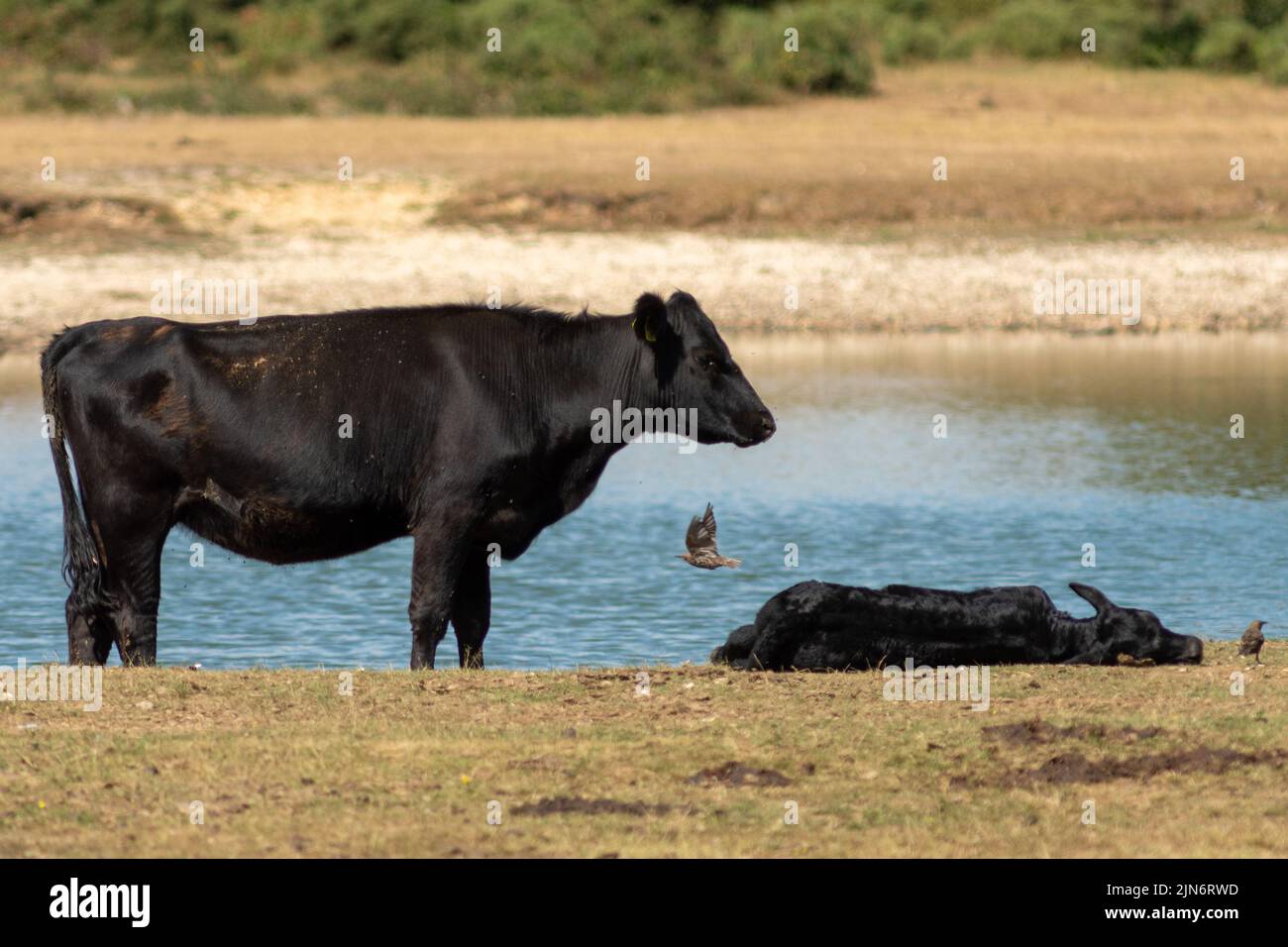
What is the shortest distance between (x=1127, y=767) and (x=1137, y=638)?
2.46m

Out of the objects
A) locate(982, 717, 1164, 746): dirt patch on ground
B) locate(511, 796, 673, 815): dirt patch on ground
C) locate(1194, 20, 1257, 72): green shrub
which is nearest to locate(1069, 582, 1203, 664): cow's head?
locate(982, 717, 1164, 746): dirt patch on ground

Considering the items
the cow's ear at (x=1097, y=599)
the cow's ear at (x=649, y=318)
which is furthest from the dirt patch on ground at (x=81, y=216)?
the cow's ear at (x=1097, y=599)

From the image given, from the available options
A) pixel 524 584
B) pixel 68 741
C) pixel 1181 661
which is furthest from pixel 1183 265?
pixel 68 741

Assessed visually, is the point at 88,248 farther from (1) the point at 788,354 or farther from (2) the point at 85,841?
(2) the point at 85,841

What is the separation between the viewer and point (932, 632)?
9.73 meters

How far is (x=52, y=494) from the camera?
58.3 ft

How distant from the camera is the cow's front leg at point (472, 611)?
33.8 feet

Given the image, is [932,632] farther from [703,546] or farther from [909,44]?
[909,44]

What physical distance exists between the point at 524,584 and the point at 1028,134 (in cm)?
2130

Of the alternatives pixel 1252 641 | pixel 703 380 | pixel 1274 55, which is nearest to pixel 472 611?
pixel 703 380

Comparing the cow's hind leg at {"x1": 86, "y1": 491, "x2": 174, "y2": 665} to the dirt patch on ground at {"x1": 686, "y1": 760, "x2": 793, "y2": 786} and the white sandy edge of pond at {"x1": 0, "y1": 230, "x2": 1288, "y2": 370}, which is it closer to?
the dirt patch on ground at {"x1": 686, "y1": 760, "x2": 793, "y2": 786}

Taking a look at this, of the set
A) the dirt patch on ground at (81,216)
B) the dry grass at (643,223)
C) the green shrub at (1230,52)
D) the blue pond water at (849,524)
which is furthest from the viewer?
the green shrub at (1230,52)

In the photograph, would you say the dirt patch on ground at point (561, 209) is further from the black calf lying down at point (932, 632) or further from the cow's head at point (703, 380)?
the black calf lying down at point (932, 632)

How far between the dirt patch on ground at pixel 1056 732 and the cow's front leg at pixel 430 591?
9.68 feet
